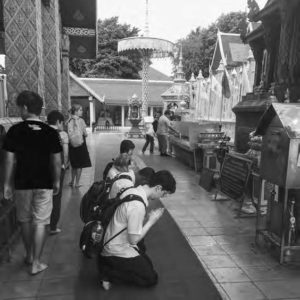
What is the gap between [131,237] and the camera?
9.51 feet

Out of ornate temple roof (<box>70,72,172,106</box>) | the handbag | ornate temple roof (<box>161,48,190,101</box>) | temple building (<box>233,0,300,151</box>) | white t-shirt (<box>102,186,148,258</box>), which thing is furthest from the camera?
ornate temple roof (<box>70,72,172,106</box>)

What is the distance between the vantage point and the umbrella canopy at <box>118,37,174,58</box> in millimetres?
20578

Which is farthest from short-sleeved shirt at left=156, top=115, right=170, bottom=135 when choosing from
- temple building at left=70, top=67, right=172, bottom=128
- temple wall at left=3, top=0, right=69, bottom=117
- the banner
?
temple building at left=70, top=67, right=172, bottom=128

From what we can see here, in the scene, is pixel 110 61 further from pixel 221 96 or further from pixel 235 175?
pixel 235 175

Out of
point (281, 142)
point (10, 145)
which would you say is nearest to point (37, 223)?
point (10, 145)

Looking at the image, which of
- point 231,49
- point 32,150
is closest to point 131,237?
point 32,150

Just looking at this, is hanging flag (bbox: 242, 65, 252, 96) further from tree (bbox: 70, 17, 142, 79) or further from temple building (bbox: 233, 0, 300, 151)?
tree (bbox: 70, 17, 142, 79)

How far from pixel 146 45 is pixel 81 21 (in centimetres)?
852

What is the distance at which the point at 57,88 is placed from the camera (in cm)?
831

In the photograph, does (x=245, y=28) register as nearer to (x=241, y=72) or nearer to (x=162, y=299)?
(x=241, y=72)

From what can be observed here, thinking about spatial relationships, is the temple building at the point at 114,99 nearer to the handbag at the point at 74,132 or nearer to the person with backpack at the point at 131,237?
the handbag at the point at 74,132

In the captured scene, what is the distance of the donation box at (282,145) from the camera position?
11.3 feet

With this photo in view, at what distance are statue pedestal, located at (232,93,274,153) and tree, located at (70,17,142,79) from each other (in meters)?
29.3

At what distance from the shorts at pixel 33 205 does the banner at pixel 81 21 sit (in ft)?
29.8
